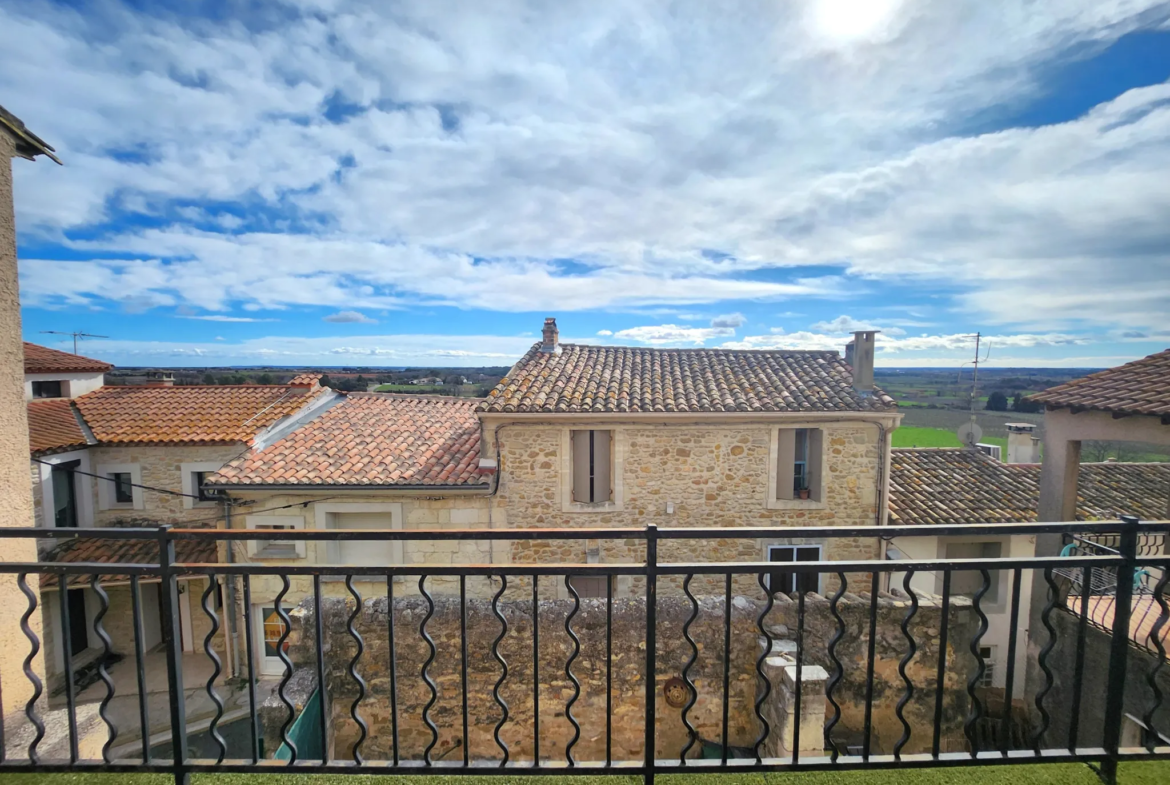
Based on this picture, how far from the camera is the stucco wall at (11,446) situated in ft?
12.6

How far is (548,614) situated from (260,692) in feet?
26.7

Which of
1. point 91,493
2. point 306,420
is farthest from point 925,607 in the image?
point 91,493

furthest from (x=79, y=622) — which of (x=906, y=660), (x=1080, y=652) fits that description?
(x=1080, y=652)

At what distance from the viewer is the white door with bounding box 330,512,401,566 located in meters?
9.57

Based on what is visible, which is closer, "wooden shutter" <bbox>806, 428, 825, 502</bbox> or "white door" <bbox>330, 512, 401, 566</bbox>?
"white door" <bbox>330, 512, 401, 566</bbox>

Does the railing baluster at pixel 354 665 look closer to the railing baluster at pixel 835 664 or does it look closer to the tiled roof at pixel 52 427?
the railing baluster at pixel 835 664

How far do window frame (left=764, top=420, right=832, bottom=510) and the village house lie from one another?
988cm

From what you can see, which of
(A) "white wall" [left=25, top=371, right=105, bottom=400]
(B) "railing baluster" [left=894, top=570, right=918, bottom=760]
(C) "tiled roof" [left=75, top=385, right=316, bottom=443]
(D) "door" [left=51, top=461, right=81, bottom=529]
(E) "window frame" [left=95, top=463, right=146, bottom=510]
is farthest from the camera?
Result: (A) "white wall" [left=25, top=371, right=105, bottom=400]

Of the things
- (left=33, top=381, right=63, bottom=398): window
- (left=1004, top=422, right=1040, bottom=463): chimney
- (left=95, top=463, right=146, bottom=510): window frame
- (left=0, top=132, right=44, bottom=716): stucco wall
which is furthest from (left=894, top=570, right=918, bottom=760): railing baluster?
(left=33, top=381, right=63, bottom=398): window

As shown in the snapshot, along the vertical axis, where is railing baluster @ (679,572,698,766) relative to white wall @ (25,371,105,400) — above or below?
below

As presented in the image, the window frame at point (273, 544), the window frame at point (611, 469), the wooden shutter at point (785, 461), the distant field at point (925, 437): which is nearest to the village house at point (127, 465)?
the window frame at point (273, 544)

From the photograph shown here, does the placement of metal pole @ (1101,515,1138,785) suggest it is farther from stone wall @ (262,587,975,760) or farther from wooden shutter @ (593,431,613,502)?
wooden shutter @ (593,431,613,502)

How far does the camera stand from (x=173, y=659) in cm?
220

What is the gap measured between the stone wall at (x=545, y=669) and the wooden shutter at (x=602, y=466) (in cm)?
490
